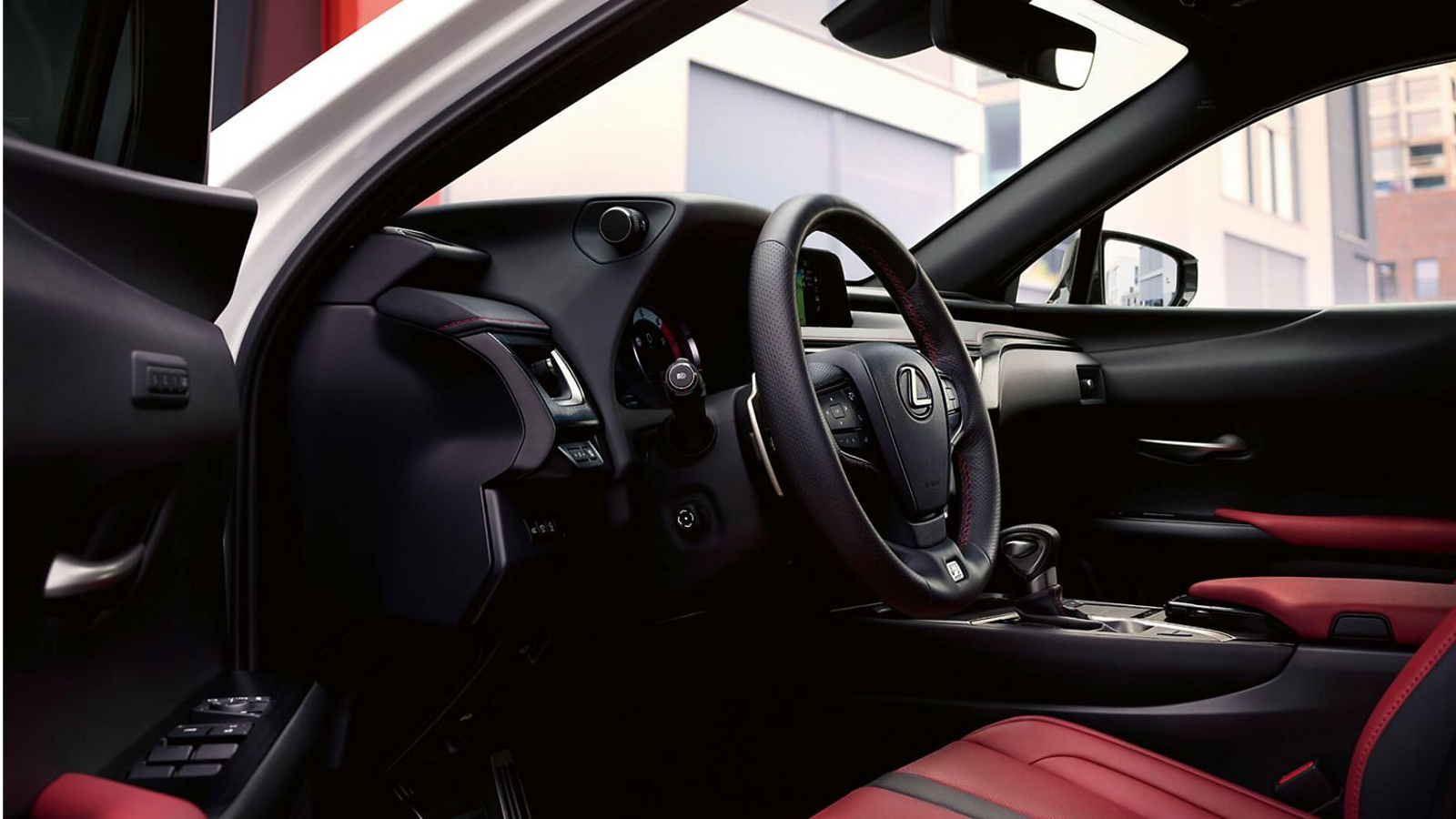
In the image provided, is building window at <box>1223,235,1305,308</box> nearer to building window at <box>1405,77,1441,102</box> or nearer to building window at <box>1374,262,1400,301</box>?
building window at <box>1374,262,1400,301</box>

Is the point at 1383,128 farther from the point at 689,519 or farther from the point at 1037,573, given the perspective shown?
the point at 689,519

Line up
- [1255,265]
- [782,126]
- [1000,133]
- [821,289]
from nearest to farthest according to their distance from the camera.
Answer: [821,289] < [782,126] < [1255,265] < [1000,133]

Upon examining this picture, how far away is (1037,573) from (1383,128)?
173 cm

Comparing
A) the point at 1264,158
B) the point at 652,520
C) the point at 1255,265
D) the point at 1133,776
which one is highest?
the point at 1255,265

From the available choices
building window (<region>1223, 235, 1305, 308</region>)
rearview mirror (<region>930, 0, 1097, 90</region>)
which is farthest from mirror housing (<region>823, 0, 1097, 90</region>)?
building window (<region>1223, 235, 1305, 308</region>)

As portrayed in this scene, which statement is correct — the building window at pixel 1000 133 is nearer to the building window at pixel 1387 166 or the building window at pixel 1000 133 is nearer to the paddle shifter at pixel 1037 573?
the building window at pixel 1387 166

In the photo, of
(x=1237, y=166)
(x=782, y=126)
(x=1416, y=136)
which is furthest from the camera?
(x=782, y=126)

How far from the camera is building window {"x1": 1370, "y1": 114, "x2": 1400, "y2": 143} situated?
8.07 ft

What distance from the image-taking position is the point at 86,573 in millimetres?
601

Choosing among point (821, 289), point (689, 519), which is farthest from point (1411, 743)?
point (821, 289)

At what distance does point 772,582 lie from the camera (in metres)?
1.45

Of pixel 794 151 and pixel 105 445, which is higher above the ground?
pixel 794 151

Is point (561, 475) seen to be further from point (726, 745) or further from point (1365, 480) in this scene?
point (1365, 480)

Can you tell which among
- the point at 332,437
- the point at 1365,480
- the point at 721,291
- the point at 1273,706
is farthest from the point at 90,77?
the point at 1365,480
